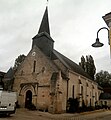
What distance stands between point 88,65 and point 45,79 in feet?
102

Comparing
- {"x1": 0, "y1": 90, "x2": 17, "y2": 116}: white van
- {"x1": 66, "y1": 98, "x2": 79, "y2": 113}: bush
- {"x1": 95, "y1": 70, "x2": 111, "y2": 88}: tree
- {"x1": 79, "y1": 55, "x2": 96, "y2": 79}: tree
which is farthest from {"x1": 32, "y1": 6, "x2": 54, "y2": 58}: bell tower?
{"x1": 95, "y1": 70, "x2": 111, "y2": 88}: tree

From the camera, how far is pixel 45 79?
26.4 m

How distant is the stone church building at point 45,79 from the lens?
81.3 feet

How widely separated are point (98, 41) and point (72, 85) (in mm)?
21551

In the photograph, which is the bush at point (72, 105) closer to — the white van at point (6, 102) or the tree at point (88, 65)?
the white van at point (6, 102)

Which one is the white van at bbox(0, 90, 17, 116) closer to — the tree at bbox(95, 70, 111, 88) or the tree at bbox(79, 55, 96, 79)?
the tree at bbox(79, 55, 96, 79)

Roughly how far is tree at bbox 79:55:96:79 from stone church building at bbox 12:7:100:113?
2176 centimetres

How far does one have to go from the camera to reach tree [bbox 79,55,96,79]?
54112 mm

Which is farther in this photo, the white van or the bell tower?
the bell tower

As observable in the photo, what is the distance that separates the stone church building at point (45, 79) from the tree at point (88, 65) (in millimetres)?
21763

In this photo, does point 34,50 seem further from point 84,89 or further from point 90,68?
point 90,68

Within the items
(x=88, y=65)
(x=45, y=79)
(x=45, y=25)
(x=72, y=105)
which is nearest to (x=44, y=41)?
(x=45, y=25)

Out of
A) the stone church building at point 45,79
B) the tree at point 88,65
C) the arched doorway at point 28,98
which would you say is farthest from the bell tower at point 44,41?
the tree at point 88,65

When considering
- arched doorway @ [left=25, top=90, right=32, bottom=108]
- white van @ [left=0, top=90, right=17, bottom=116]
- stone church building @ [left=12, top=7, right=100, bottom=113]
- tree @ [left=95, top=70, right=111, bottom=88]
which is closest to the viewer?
white van @ [left=0, top=90, right=17, bottom=116]
